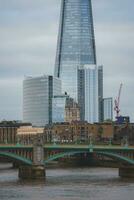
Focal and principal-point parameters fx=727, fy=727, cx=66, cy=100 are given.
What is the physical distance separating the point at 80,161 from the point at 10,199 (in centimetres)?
10155

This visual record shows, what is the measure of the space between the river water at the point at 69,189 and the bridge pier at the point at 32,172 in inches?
63.4

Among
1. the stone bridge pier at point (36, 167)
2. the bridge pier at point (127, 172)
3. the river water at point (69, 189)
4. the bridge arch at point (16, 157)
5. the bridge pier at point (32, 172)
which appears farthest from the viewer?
the bridge pier at point (127, 172)

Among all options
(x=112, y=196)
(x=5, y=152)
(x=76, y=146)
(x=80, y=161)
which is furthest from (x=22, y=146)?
(x=80, y=161)

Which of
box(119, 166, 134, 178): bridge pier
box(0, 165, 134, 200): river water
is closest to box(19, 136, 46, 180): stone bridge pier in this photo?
box(0, 165, 134, 200): river water

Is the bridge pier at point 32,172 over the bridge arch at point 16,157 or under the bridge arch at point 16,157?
under

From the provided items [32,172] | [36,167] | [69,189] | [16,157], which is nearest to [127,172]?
[36,167]

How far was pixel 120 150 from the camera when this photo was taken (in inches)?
5271

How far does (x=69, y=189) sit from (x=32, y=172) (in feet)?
72.9

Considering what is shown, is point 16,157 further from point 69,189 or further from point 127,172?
point 127,172

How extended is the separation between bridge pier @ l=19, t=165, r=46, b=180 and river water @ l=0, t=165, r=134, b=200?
63.4 inches

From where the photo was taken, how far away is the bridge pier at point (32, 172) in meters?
123

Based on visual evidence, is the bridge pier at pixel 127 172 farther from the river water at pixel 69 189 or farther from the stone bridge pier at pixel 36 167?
the stone bridge pier at pixel 36 167

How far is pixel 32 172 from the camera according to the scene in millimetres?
124125

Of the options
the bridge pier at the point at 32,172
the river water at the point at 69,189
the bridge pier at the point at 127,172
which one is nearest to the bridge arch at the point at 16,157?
the bridge pier at the point at 32,172
